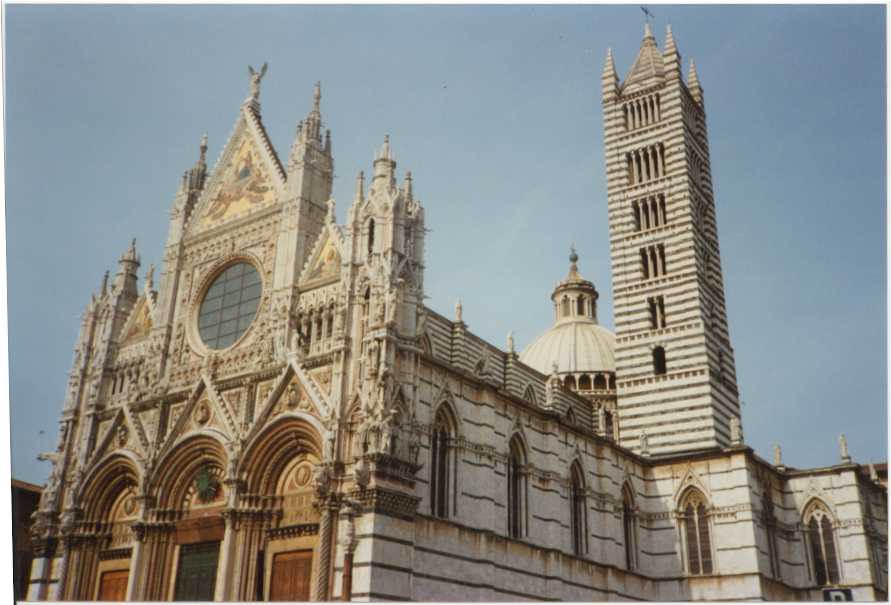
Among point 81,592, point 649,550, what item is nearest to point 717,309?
point 649,550

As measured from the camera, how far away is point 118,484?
24.8 meters

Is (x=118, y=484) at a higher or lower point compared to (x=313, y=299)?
lower

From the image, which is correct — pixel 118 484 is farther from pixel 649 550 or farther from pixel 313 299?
pixel 649 550

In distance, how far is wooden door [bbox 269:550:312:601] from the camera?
20078 millimetres

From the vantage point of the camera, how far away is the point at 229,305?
25359mm

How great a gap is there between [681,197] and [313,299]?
16679 mm

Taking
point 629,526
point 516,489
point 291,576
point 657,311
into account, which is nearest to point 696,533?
point 629,526

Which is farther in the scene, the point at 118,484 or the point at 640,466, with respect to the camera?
→ the point at 640,466

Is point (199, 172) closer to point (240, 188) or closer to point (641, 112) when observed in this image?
point (240, 188)

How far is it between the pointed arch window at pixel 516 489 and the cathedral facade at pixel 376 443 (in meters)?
0.08

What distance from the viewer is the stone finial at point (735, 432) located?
97.8 ft

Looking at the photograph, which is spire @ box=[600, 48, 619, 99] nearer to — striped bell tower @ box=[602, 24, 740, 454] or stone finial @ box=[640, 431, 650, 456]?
striped bell tower @ box=[602, 24, 740, 454]

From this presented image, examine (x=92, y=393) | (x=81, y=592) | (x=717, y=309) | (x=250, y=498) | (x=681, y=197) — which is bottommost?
(x=81, y=592)

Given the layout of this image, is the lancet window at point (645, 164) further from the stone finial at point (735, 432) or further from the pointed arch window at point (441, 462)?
the pointed arch window at point (441, 462)
